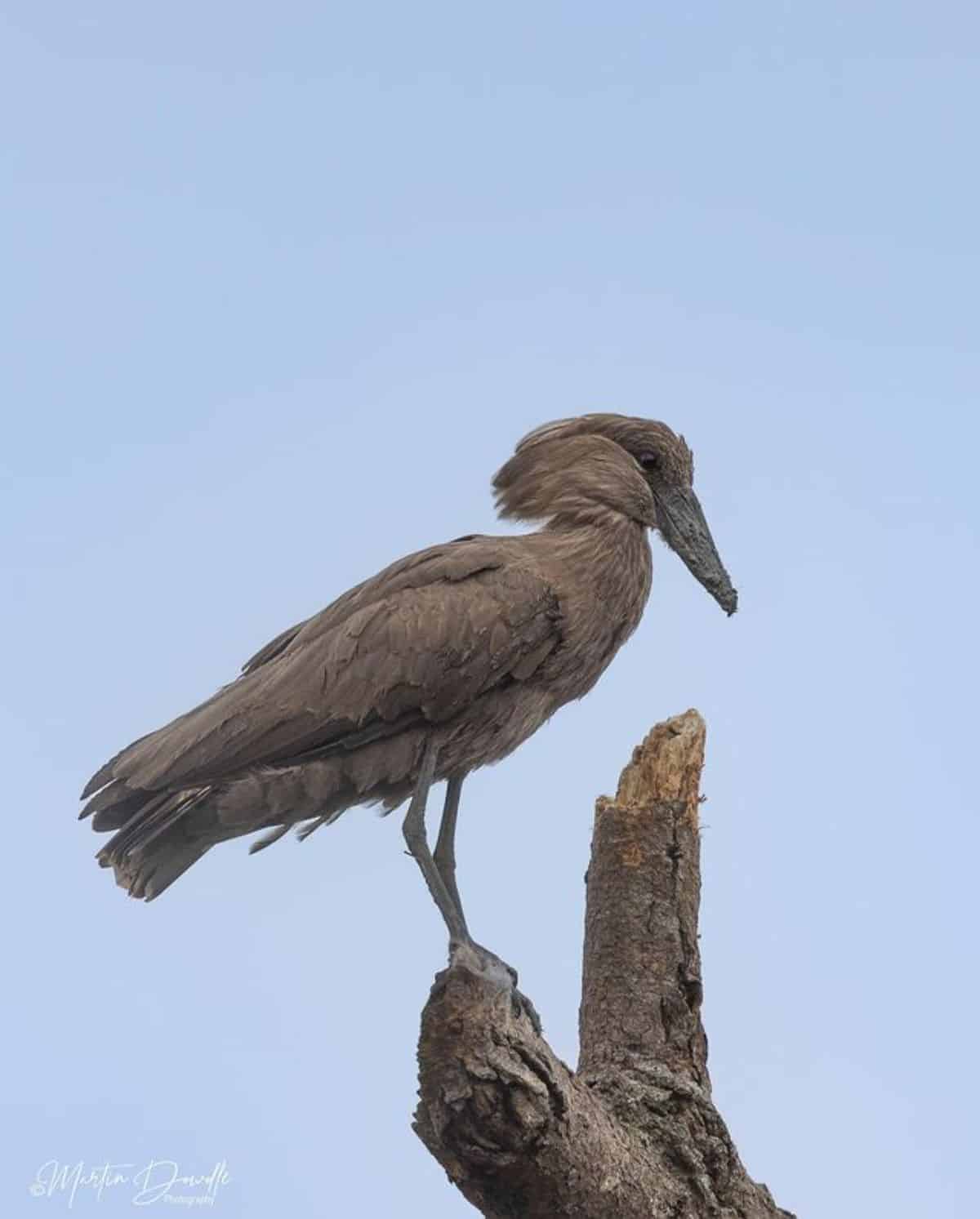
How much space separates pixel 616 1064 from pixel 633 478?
2.68 meters

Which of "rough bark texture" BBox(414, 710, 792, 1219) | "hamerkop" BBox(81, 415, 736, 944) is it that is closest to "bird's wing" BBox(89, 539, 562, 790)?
"hamerkop" BBox(81, 415, 736, 944)

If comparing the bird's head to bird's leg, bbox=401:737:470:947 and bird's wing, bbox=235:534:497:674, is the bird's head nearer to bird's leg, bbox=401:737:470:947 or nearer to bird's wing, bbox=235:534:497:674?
bird's wing, bbox=235:534:497:674

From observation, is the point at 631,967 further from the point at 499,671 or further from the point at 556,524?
the point at 556,524

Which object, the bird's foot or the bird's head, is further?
the bird's head

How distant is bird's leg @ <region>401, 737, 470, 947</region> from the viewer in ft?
25.9

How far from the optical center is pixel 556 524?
9.00 metres

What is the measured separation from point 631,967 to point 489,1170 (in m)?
1.51

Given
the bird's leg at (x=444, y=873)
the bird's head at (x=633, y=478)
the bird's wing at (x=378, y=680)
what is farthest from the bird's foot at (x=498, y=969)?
the bird's head at (x=633, y=478)

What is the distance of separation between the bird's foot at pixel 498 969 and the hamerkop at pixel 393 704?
13cm

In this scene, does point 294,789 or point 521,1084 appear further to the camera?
point 294,789

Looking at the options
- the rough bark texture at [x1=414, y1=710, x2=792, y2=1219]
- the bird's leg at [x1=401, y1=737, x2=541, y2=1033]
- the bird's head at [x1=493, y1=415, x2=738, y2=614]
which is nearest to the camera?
the rough bark texture at [x1=414, y1=710, x2=792, y2=1219]

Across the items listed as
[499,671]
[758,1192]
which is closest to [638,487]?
[499,671]

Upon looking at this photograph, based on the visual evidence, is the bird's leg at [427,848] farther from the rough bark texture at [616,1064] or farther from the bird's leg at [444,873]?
the rough bark texture at [616,1064]

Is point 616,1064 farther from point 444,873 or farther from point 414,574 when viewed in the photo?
point 414,574
